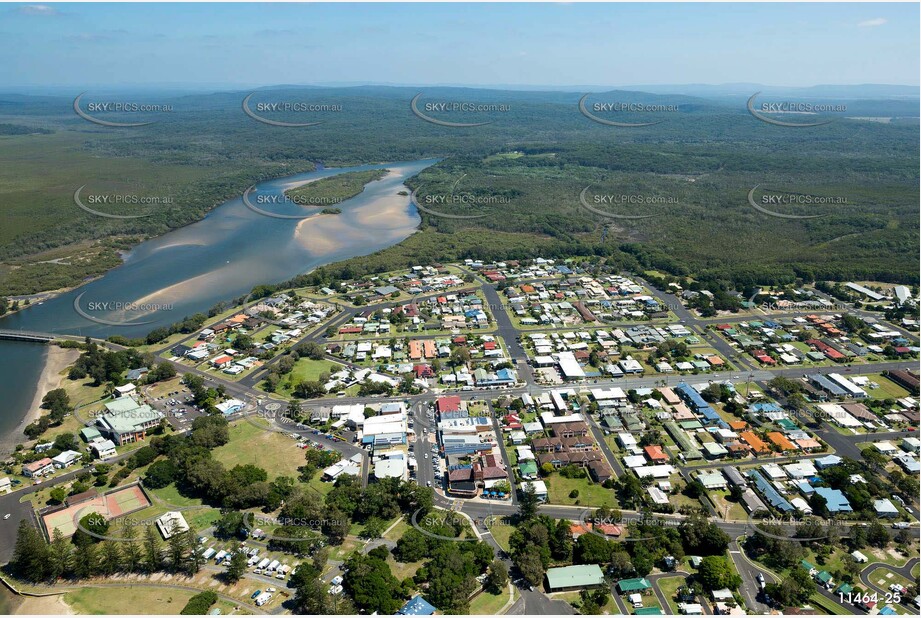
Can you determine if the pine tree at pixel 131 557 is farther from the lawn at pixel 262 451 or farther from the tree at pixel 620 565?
the tree at pixel 620 565

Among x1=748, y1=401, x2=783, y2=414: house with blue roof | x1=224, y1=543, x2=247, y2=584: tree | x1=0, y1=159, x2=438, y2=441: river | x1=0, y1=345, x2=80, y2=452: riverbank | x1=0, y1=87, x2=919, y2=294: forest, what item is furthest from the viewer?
x1=0, y1=87, x2=919, y2=294: forest

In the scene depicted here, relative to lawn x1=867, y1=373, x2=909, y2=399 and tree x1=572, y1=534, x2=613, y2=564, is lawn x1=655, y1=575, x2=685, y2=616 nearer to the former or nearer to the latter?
tree x1=572, y1=534, x2=613, y2=564

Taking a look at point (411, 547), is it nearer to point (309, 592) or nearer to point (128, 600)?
point (309, 592)

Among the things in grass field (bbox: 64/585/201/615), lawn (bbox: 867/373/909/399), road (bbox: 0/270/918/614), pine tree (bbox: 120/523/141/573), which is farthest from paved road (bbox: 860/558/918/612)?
pine tree (bbox: 120/523/141/573)

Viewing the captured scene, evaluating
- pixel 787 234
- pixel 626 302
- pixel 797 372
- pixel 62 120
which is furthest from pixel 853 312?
pixel 62 120

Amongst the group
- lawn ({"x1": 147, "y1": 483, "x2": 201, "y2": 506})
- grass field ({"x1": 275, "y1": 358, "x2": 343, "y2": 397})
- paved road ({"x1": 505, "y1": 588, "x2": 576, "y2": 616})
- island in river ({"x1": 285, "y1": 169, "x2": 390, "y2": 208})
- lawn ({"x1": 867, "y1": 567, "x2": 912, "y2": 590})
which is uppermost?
island in river ({"x1": 285, "y1": 169, "x2": 390, "y2": 208})
